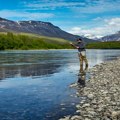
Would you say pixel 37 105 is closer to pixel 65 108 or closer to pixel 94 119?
pixel 65 108

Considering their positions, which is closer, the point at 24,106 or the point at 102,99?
the point at 24,106

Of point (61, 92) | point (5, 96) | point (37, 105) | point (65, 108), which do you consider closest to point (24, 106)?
point (37, 105)

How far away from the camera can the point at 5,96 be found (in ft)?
65.2

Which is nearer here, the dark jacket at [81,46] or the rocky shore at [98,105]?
the rocky shore at [98,105]

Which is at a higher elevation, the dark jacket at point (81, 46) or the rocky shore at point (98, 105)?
the dark jacket at point (81, 46)

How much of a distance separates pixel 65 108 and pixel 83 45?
23772 millimetres

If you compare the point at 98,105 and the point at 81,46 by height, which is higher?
the point at 81,46

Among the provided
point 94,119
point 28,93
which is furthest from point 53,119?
point 28,93

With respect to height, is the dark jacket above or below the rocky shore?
above

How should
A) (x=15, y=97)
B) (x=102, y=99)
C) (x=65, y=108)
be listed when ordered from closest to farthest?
(x=65, y=108)
(x=102, y=99)
(x=15, y=97)

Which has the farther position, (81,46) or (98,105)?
(81,46)

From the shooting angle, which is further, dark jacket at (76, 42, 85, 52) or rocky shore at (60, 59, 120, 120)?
dark jacket at (76, 42, 85, 52)

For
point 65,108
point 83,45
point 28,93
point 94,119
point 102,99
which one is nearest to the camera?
point 94,119

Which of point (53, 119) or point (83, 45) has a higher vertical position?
point (83, 45)
